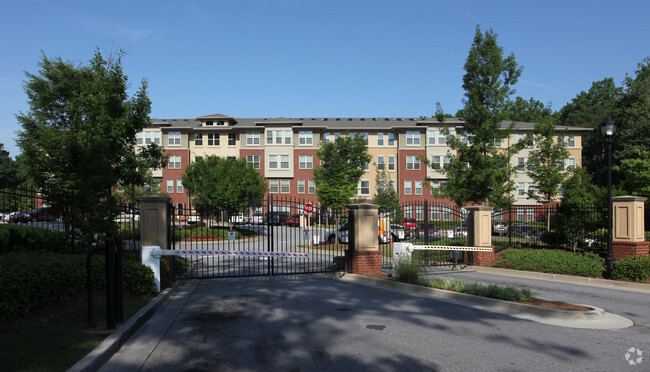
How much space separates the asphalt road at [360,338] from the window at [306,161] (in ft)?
156

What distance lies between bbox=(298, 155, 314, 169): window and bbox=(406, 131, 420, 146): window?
39.6 feet

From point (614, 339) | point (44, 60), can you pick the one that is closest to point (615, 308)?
point (614, 339)

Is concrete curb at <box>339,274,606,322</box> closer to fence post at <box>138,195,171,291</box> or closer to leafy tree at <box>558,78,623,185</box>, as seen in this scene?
fence post at <box>138,195,171,291</box>

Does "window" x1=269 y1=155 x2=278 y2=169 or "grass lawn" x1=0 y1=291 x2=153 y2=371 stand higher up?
"window" x1=269 y1=155 x2=278 y2=169

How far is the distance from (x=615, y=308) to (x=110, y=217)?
12.5 m

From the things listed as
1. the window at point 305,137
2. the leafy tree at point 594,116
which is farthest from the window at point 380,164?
the leafy tree at point 594,116

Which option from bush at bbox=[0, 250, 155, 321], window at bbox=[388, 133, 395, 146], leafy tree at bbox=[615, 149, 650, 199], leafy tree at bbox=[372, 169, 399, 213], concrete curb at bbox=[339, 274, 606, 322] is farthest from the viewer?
window at bbox=[388, 133, 395, 146]

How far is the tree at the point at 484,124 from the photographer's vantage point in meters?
21.8

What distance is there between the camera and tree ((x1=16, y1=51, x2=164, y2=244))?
12.2 meters

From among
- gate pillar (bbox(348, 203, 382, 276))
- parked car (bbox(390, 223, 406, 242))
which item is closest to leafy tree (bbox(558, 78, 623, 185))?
parked car (bbox(390, 223, 406, 242))

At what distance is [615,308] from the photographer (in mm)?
10086

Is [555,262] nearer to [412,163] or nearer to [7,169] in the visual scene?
[412,163]

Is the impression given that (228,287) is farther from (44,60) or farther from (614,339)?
(44,60)

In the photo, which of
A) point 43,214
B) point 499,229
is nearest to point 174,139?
point 499,229
